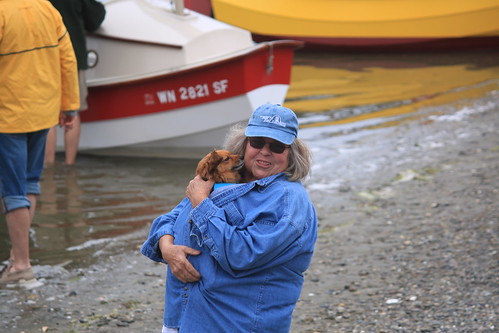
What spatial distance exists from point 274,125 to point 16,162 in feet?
8.43

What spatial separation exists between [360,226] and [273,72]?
3.09 metres

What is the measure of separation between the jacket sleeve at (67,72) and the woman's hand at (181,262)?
8.84 ft

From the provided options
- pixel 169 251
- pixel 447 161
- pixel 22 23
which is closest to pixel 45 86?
pixel 22 23

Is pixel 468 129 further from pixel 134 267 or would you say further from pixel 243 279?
pixel 243 279

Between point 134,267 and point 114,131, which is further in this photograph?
point 114,131

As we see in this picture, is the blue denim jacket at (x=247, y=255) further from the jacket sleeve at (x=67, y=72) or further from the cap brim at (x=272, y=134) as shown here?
the jacket sleeve at (x=67, y=72)

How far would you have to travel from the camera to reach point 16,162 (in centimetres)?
510

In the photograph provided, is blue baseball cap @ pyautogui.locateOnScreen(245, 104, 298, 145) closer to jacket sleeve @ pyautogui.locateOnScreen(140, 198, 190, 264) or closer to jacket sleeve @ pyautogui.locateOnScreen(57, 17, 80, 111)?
jacket sleeve @ pyautogui.locateOnScreen(140, 198, 190, 264)

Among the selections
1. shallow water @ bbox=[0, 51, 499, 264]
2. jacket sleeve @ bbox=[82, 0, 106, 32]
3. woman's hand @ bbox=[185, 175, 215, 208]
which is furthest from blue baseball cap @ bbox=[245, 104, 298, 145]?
jacket sleeve @ bbox=[82, 0, 106, 32]

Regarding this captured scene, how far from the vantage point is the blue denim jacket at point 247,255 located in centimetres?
284

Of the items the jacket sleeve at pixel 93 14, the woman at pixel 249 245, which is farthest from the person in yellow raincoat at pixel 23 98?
the jacket sleeve at pixel 93 14

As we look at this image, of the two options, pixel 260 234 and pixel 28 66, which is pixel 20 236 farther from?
pixel 260 234

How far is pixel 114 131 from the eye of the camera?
9727mm

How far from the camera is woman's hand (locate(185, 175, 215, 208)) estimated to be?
298cm
